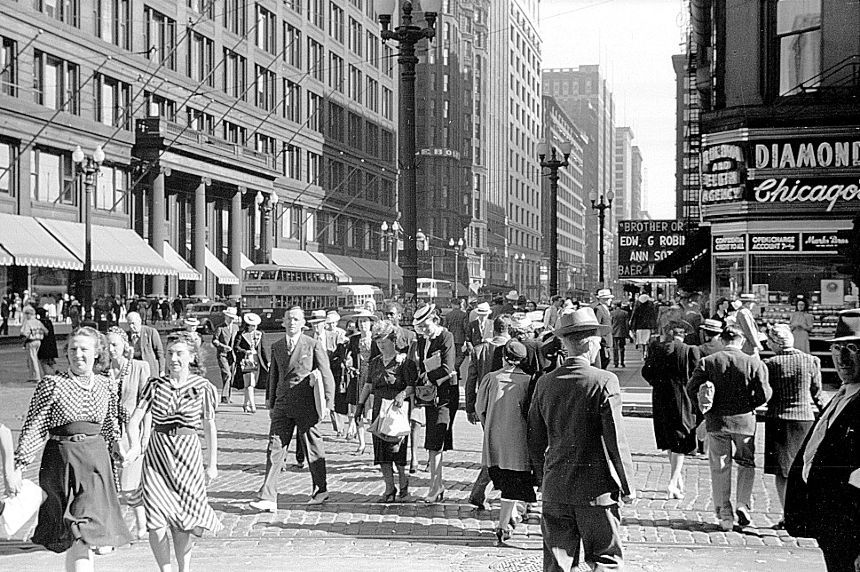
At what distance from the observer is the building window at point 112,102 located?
45.1 m

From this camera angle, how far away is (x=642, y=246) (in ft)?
129

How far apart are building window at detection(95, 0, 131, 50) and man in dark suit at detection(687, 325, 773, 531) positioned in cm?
4146

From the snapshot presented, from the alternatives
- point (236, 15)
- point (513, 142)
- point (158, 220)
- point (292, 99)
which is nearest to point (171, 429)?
point (158, 220)

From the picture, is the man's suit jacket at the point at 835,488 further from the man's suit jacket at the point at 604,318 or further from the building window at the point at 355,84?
the building window at the point at 355,84

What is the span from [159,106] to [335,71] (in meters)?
19.5

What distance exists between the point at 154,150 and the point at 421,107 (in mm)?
64045

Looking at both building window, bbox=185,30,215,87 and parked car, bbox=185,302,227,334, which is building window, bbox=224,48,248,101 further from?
parked car, bbox=185,302,227,334

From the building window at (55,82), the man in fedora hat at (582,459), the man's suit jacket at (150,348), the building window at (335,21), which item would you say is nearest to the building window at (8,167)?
the building window at (55,82)

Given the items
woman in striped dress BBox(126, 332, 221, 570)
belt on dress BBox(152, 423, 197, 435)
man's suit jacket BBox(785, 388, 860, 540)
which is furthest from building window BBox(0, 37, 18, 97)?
man's suit jacket BBox(785, 388, 860, 540)

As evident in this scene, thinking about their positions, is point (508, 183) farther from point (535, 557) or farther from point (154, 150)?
point (535, 557)

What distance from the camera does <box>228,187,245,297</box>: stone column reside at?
5794 cm

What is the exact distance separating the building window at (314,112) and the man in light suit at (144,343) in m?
51.2

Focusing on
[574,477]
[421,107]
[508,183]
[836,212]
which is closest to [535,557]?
[574,477]

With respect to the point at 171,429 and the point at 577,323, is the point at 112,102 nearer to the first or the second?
the point at 171,429
